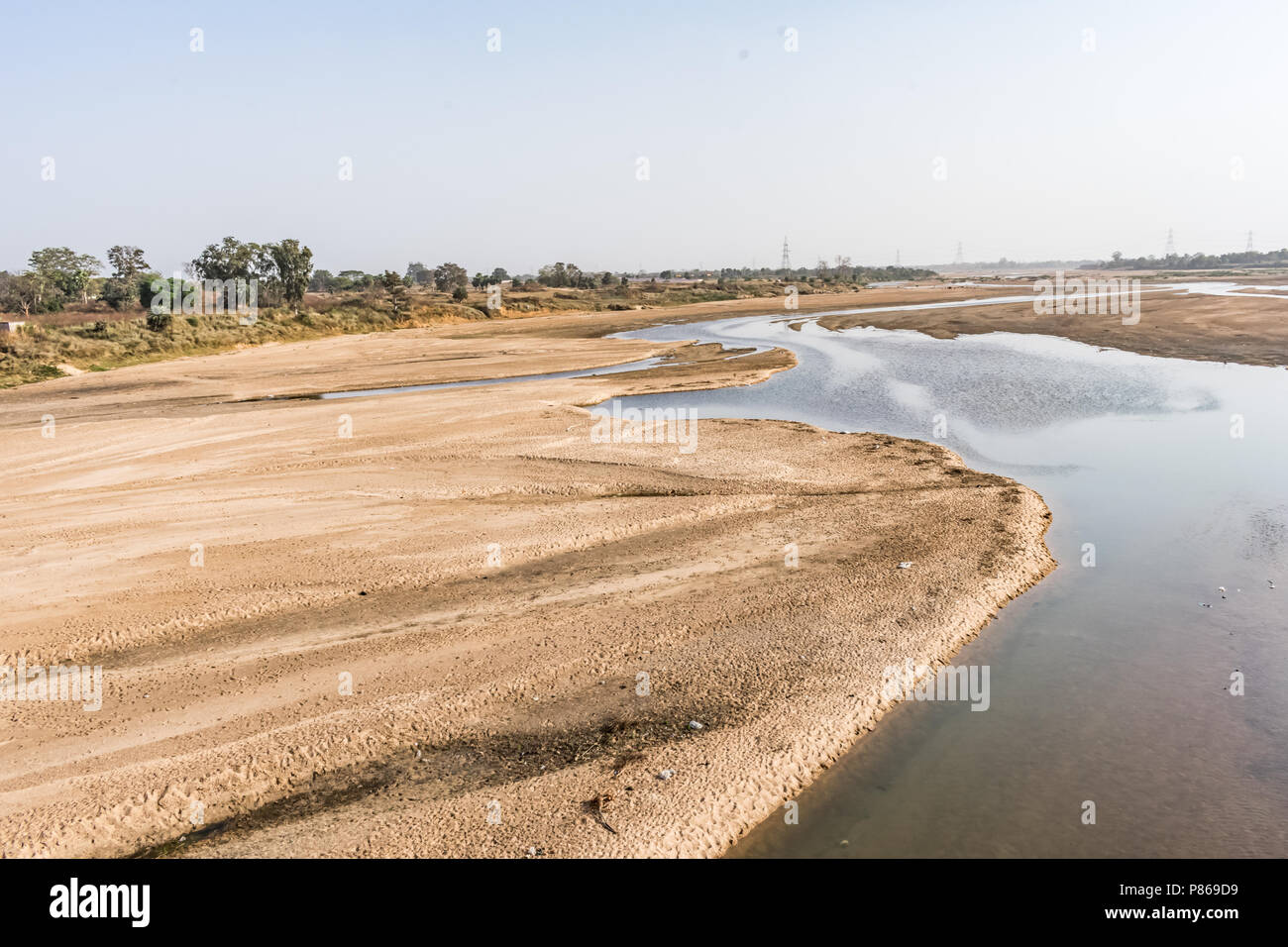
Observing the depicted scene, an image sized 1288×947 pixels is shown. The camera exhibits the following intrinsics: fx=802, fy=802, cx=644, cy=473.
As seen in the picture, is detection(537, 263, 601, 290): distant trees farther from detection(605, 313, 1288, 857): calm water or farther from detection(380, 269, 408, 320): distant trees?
detection(605, 313, 1288, 857): calm water

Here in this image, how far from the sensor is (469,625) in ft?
33.3

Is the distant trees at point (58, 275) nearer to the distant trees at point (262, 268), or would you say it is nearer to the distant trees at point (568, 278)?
the distant trees at point (262, 268)

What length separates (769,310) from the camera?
Result: 8000 cm

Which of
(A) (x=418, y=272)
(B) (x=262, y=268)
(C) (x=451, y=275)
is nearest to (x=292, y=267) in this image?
(B) (x=262, y=268)

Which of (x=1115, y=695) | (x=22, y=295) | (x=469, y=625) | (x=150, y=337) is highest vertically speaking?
(x=22, y=295)

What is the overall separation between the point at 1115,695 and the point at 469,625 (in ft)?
24.6

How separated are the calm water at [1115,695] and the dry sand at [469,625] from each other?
23.0 inches

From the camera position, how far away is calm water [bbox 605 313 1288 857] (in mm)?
6699

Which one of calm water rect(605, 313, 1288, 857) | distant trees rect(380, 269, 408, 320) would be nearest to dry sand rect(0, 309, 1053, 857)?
calm water rect(605, 313, 1288, 857)

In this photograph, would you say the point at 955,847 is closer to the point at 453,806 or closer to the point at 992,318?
the point at 453,806

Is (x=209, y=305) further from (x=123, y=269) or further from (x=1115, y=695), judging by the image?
(x=1115, y=695)

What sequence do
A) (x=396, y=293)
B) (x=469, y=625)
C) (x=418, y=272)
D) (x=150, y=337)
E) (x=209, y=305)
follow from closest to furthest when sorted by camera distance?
(x=469, y=625) → (x=150, y=337) → (x=209, y=305) → (x=396, y=293) → (x=418, y=272)
